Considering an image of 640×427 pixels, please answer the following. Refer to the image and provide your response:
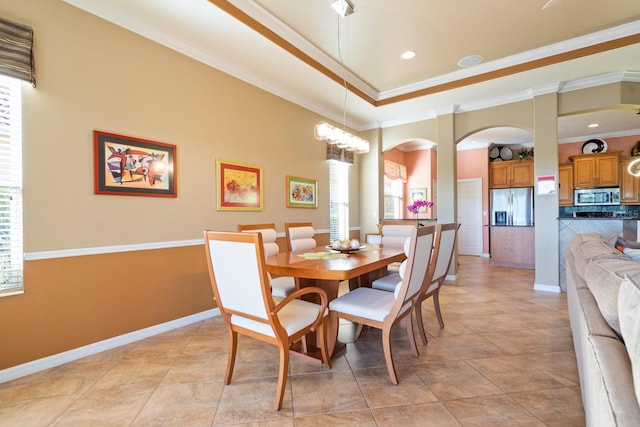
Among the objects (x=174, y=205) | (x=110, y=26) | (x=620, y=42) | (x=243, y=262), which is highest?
(x=620, y=42)

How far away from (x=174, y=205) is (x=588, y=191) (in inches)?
334

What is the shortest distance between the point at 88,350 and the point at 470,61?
508 cm

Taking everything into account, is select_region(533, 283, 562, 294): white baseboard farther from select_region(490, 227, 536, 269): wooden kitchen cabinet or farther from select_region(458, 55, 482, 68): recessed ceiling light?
select_region(458, 55, 482, 68): recessed ceiling light

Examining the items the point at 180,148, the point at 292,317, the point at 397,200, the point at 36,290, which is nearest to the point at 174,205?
the point at 180,148

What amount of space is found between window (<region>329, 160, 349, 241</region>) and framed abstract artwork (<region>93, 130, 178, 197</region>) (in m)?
2.89

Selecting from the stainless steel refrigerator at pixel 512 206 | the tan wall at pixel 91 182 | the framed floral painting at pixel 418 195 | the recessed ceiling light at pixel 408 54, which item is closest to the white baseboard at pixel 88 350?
the tan wall at pixel 91 182

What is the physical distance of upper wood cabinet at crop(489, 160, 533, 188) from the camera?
6.62 meters

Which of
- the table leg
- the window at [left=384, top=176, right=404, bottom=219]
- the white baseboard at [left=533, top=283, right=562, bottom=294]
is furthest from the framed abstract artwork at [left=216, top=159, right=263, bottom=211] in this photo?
the window at [left=384, top=176, right=404, bottom=219]

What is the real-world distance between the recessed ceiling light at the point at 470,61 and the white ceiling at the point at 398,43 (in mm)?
100

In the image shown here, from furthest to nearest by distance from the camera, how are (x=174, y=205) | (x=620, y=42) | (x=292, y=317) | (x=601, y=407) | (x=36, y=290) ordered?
(x=620, y=42)
(x=174, y=205)
(x=36, y=290)
(x=292, y=317)
(x=601, y=407)

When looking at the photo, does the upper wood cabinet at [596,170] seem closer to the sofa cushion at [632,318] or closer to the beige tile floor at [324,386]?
the beige tile floor at [324,386]

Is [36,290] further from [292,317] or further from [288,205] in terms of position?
[288,205]

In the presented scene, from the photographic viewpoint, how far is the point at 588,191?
652 centimetres

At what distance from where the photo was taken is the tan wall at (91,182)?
2.06 metres
